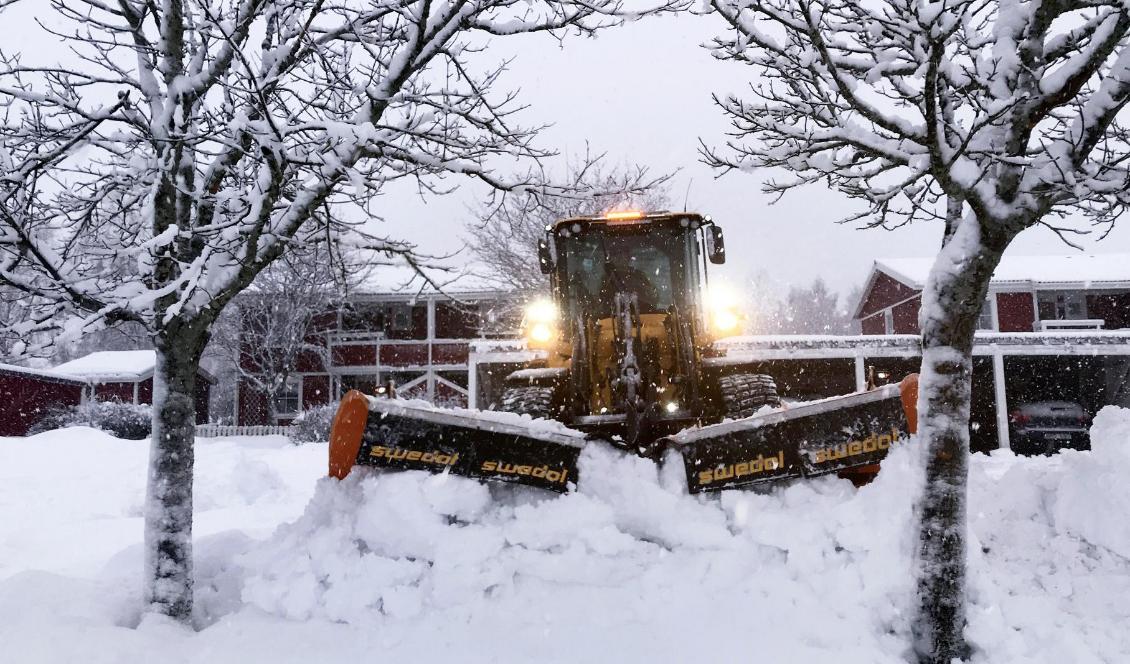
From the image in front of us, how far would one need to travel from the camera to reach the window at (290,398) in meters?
25.0

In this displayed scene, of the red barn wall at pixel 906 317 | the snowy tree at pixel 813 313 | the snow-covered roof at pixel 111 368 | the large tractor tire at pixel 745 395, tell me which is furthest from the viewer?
the snowy tree at pixel 813 313

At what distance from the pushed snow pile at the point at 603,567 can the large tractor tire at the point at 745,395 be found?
133 cm

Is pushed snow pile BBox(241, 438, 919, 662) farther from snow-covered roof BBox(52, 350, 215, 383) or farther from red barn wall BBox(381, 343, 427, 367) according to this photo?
snow-covered roof BBox(52, 350, 215, 383)

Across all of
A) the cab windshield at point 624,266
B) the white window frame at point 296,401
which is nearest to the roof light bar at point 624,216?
the cab windshield at point 624,266

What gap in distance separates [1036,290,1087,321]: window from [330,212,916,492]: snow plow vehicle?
61.8 ft

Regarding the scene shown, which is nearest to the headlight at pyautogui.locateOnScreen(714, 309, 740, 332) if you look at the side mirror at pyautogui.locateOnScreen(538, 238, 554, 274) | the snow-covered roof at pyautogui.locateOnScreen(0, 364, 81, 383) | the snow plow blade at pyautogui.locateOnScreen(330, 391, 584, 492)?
the side mirror at pyautogui.locateOnScreen(538, 238, 554, 274)

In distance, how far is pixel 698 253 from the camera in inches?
286

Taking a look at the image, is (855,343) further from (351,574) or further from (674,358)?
(351,574)

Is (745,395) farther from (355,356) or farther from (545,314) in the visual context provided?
(355,356)

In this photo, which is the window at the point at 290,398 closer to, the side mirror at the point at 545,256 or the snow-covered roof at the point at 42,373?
the snow-covered roof at the point at 42,373

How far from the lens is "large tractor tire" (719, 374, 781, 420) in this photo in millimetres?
6000

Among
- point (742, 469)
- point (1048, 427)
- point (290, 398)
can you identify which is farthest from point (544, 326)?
point (290, 398)

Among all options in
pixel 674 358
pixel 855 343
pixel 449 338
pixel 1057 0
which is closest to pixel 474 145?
pixel 674 358

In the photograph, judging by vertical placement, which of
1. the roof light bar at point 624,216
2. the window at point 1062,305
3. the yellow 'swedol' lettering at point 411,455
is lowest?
the yellow 'swedol' lettering at point 411,455
